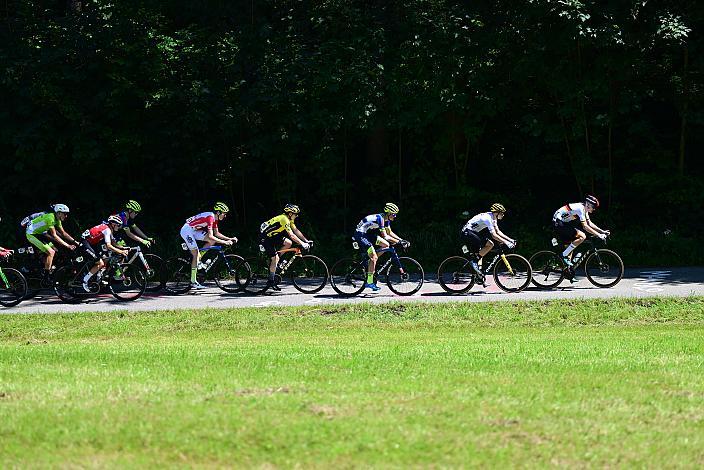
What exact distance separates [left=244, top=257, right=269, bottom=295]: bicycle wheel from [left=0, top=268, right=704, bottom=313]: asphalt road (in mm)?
270

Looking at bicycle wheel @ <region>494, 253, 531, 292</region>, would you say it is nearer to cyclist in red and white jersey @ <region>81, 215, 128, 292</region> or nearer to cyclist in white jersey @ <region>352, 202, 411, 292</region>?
cyclist in white jersey @ <region>352, 202, 411, 292</region>

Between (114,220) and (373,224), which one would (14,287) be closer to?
(114,220)

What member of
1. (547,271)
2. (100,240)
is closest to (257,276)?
(100,240)

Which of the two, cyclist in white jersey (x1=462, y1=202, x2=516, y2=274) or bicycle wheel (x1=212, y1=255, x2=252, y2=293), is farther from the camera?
bicycle wheel (x1=212, y1=255, x2=252, y2=293)

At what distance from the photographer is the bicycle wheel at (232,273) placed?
1862 cm

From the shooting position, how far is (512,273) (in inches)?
716

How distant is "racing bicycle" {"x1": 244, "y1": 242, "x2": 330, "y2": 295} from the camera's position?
1855 cm

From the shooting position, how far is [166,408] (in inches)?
292

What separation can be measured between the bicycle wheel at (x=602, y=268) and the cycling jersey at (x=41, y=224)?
10.1 metres

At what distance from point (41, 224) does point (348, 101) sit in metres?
8.21

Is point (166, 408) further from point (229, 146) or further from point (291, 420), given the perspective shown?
point (229, 146)

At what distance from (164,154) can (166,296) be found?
705 centimetres

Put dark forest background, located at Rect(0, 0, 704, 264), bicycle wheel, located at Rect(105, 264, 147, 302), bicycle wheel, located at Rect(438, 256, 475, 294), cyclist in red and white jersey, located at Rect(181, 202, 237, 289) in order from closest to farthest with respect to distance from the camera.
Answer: bicycle wheel, located at Rect(105, 264, 147, 302) → bicycle wheel, located at Rect(438, 256, 475, 294) → cyclist in red and white jersey, located at Rect(181, 202, 237, 289) → dark forest background, located at Rect(0, 0, 704, 264)

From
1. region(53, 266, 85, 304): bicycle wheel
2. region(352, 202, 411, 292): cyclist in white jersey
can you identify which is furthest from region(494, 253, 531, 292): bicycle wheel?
region(53, 266, 85, 304): bicycle wheel
